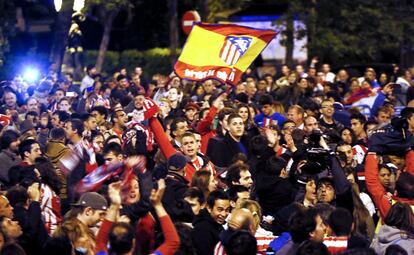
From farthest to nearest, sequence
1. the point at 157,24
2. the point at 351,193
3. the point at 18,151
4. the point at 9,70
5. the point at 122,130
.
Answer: the point at 157,24, the point at 9,70, the point at 122,130, the point at 18,151, the point at 351,193

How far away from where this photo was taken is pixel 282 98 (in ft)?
79.6

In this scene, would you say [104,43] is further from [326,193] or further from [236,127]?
[326,193]

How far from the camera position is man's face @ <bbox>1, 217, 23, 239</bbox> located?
9988 millimetres

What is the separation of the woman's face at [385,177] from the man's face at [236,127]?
9.08 ft

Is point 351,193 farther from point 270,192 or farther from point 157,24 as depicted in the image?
point 157,24

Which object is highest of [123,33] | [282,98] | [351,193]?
[351,193]

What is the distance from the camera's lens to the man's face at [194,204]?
1069cm

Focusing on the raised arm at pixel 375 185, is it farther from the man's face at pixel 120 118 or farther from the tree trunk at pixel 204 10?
the tree trunk at pixel 204 10

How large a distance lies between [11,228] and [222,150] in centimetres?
542

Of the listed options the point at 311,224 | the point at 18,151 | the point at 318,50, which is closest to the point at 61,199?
the point at 18,151

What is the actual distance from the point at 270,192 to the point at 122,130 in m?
5.39

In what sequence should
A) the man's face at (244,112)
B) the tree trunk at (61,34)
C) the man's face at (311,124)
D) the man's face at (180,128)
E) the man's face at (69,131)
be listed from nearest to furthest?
the man's face at (69,131) < the man's face at (180,128) < the man's face at (311,124) < the man's face at (244,112) < the tree trunk at (61,34)

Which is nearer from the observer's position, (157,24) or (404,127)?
(404,127)

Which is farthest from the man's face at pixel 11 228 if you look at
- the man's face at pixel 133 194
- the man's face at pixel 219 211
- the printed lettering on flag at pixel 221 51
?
the printed lettering on flag at pixel 221 51
